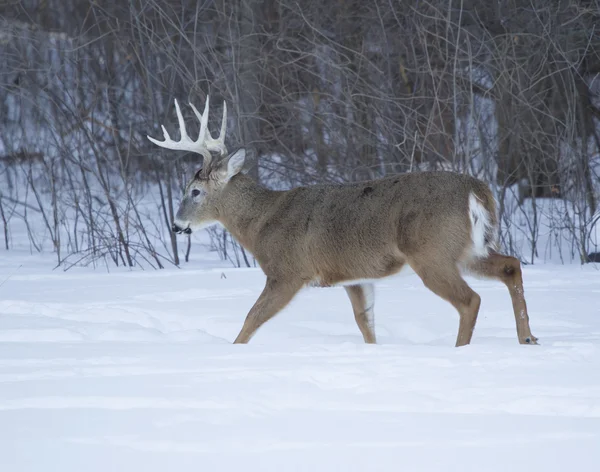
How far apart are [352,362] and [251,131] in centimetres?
719

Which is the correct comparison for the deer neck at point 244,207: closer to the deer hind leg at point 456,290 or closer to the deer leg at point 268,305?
the deer leg at point 268,305

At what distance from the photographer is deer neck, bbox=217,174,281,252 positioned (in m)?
7.39

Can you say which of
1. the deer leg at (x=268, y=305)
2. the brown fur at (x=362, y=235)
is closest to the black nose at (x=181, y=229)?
the brown fur at (x=362, y=235)

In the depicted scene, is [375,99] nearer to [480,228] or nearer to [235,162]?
[235,162]

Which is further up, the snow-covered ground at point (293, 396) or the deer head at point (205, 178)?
the deer head at point (205, 178)

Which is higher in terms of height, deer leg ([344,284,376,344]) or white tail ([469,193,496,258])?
white tail ([469,193,496,258])

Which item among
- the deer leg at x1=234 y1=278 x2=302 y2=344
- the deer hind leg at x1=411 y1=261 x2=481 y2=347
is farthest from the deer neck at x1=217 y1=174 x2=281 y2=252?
the deer hind leg at x1=411 y1=261 x2=481 y2=347

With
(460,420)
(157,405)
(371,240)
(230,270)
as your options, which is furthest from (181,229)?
(460,420)

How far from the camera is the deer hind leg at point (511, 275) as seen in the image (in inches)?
237

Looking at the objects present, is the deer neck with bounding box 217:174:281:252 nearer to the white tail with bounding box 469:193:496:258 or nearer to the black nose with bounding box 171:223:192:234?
the black nose with bounding box 171:223:192:234

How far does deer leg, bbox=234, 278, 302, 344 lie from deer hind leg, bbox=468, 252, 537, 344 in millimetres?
1340

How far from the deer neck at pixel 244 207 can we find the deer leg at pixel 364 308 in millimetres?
877

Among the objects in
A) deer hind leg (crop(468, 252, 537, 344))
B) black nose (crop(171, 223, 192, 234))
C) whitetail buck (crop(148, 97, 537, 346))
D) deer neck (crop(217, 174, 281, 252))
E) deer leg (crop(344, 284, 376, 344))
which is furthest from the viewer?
black nose (crop(171, 223, 192, 234))

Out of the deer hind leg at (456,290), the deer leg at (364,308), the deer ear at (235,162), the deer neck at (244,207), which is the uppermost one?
the deer ear at (235,162)
